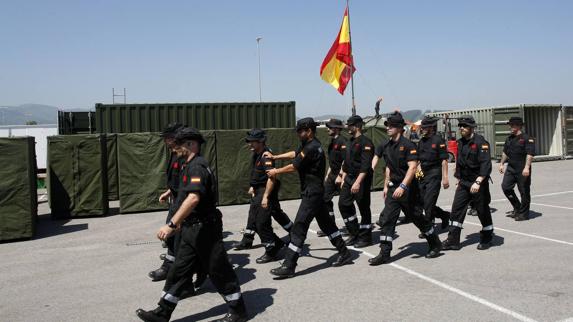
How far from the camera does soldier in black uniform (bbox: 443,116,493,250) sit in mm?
6898

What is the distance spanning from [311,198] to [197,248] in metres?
1.90

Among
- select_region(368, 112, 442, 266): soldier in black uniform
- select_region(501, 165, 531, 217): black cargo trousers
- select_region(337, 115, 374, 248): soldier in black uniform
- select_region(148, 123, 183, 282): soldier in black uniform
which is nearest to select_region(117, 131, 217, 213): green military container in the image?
select_region(148, 123, 183, 282): soldier in black uniform

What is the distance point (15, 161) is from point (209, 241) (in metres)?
5.85

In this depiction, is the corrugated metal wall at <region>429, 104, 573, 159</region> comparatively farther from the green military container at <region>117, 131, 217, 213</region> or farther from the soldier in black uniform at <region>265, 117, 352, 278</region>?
the soldier in black uniform at <region>265, 117, 352, 278</region>

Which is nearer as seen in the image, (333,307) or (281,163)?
(333,307)

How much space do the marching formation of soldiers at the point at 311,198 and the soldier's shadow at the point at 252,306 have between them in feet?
0.98

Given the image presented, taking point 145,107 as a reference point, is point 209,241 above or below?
below

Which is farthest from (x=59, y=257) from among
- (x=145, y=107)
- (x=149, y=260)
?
(x=145, y=107)

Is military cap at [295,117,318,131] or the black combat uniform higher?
military cap at [295,117,318,131]

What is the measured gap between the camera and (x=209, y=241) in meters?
4.49

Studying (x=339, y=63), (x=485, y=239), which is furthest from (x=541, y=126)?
(x=485, y=239)

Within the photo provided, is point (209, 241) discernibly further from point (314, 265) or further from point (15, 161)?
point (15, 161)

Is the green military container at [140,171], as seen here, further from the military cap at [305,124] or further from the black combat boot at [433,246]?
the black combat boot at [433,246]

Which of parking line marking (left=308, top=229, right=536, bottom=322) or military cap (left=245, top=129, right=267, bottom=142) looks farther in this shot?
military cap (left=245, top=129, right=267, bottom=142)
